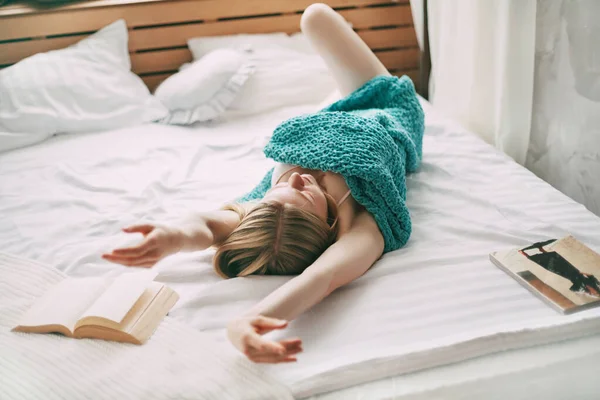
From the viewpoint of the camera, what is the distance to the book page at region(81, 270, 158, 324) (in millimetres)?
949

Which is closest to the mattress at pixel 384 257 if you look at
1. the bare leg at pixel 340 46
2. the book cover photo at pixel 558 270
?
the book cover photo at pixel 558 270

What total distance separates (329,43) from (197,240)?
2.83ft

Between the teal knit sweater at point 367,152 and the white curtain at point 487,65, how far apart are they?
0.31 metres

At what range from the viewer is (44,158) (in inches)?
69.3

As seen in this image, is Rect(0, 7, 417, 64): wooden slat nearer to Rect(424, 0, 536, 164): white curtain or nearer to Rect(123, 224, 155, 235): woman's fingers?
Rect(424, 0, 536, 164): white curtain

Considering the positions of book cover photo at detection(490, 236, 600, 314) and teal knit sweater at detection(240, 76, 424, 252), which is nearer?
book cover photo at detection(490, 236, 600, 314)

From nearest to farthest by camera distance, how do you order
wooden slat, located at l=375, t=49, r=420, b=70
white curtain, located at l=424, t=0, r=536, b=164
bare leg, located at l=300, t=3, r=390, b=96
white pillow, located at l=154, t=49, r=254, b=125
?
white curtain, located at l=424, t=0, r=536, b=164 → bare leg, located at l=300, t=3, r=390, b=96 → white pillow, located at l=154, t=49, r=254, b=125 → wooden slat, located at l=375, t=49, r=420, b=70

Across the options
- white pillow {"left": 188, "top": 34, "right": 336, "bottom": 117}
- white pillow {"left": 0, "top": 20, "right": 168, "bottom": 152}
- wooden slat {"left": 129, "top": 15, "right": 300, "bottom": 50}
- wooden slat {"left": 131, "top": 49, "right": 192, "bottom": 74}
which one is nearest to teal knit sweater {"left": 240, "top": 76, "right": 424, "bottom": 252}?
white pillow {"left": 188, "top": 34, "right": 336, "bottom": 117}

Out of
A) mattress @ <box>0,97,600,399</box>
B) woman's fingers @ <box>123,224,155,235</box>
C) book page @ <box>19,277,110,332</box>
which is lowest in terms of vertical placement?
mattress @ <box>0,97,600,399</box>

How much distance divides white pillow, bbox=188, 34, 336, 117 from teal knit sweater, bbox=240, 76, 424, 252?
62 centimetres

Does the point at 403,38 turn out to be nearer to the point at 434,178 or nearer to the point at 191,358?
the point at 434,178

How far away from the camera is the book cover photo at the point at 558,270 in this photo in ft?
3.18

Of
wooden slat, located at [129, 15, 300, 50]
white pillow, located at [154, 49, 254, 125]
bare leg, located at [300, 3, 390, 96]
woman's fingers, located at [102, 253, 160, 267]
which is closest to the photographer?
woman's fingers, located at [102, 253, 160, 267]

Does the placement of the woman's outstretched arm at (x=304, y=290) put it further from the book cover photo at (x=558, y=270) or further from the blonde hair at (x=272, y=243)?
the book cover photo at (x=558, y=270)
